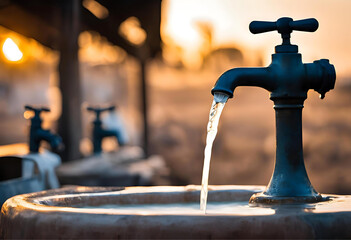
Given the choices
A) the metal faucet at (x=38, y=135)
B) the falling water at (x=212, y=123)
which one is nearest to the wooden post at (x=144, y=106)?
the metal faucet at (x=38, y=135)

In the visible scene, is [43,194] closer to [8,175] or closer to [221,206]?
[221,206]

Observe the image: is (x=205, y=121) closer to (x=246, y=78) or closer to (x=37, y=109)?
(x=37, y=109)

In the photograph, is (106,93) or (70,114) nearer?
(70,114)

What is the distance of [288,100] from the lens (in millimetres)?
1185

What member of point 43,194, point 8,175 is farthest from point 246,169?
point 43,194

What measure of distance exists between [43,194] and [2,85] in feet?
30.8

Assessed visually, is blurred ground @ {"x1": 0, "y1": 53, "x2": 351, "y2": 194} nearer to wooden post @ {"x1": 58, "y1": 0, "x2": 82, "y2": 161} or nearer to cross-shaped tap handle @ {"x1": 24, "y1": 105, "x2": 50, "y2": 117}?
wooden post @ {"x1": 58, "y1": 0, "x2": 82, "y2": 161}

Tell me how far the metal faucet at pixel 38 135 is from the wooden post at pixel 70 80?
2.89ft

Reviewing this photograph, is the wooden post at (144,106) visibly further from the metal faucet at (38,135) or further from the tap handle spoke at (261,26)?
the tap handle spoke at (261,26)

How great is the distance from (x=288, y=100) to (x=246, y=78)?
0.33 ft

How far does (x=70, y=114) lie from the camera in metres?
3.46

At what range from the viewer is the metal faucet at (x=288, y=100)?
45.8 inches

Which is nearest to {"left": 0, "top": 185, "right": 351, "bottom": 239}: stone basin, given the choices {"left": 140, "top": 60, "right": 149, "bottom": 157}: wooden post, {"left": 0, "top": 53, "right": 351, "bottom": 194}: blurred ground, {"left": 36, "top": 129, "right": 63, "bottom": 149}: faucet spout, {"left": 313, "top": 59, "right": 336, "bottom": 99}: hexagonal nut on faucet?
{"left": 313, "top": 59, "right": 336, "bottom": 99}: hexagonal nut on faucet

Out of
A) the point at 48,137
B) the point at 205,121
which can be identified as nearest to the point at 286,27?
the point at 48,137
